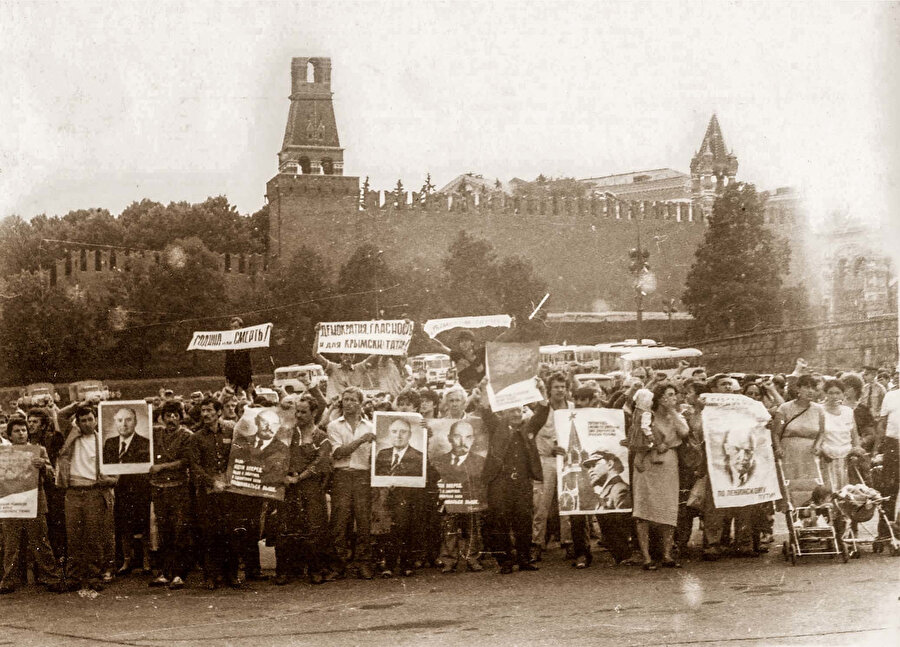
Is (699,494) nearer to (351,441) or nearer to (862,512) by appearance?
(862,512)

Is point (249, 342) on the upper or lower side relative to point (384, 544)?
upper

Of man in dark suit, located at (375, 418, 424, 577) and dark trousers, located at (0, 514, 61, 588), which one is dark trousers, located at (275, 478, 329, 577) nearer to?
man in dark suit, located at (375, 418, 424, 577)

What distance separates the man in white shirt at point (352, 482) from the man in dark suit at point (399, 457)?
14 cm

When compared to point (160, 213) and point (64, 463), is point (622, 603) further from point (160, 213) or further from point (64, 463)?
point (160, 213)

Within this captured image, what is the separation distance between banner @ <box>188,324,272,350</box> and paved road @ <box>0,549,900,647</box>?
4690 mm

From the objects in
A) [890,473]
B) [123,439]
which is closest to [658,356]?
[890,473]

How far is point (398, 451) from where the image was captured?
10500 mm

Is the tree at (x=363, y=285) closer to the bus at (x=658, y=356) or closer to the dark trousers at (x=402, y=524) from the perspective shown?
the bus at (x=658, y=356)

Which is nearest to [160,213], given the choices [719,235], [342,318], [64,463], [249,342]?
[342,318]

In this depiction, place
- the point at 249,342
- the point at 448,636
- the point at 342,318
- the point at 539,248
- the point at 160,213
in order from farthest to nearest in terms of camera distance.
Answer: the point at 539,248 < the point at 160,213 < the point at 342,318 < the point at 249,342 < the point at 448,636

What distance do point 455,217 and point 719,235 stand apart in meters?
32.0

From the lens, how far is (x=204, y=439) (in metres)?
10.3

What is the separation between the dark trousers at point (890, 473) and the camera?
10.9 metres

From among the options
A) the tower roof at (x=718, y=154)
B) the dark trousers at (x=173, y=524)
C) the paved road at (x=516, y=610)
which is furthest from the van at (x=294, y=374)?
the paved road at (x=516, y=610)
